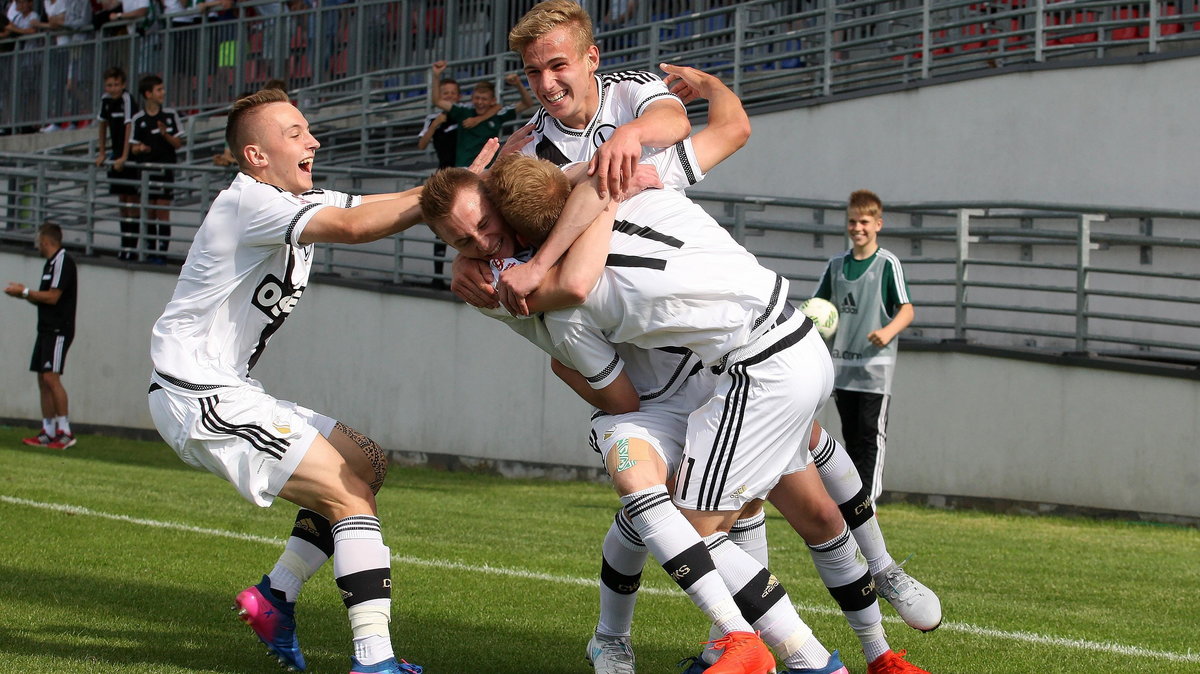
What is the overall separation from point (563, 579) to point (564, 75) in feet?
11.5

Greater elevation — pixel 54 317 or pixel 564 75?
pixel 564 75

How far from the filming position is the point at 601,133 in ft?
19.0

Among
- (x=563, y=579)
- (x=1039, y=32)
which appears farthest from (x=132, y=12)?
(x=563, y=579)

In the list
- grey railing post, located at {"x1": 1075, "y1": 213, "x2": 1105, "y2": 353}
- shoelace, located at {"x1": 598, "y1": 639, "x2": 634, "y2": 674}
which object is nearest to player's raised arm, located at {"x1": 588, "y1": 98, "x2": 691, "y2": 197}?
shoelace, located at {"x1": 598, "y1": 639, "x2": 634, "y2": 674}

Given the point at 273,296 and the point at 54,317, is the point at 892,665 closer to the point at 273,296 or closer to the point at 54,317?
the point at 273,296

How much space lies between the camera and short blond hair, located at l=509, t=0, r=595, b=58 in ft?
18.0

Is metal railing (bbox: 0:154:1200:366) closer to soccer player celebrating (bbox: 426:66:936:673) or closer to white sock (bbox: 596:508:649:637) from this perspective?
soccer player celebrating (bbox: 426:66:936:673)

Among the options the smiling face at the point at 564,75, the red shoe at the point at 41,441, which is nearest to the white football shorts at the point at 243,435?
the smiling face at the point at 564,75

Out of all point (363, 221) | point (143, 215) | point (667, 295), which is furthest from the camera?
point (143, 215)

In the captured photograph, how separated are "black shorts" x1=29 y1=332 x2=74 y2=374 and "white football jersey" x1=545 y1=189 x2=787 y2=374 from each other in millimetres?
12345

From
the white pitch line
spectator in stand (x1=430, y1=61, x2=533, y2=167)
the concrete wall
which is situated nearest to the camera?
the white pitch line

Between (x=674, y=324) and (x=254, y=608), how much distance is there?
213 cm

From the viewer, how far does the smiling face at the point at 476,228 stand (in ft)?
15.6

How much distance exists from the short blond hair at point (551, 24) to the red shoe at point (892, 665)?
2.63m
